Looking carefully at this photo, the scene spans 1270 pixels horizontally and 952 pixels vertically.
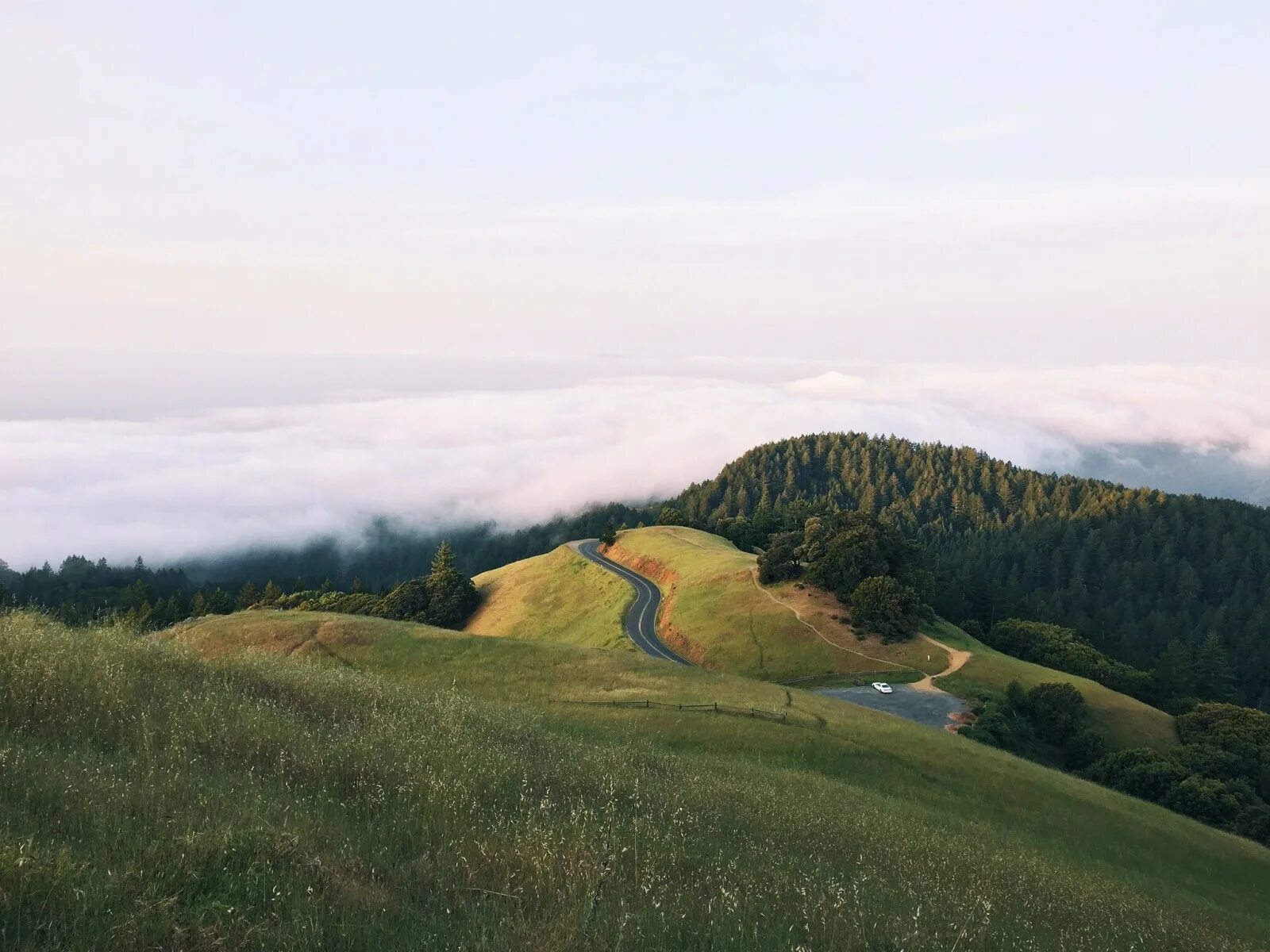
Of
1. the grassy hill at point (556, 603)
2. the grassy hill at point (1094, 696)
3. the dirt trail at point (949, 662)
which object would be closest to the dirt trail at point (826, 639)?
the dirt trail at point (949, 662)

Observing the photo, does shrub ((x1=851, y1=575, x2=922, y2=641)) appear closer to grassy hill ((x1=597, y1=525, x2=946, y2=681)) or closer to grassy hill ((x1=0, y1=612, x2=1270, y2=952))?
grassy hill ((x1=597, y1=525, x2=946, y2=681))

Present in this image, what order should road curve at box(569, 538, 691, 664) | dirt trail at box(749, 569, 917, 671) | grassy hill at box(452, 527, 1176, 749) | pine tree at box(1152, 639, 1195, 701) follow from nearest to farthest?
grassy hill at box(452, 527, 1176, 749)
dirt trail at box(749, 569, 917, 671)
road curve at box(569, 538, 691, 664)
pine tree at box(1152, 639, 1195, 701)

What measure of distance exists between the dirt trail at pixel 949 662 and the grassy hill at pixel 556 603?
30261mm

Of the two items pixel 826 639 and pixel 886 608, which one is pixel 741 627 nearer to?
pixel 826 639

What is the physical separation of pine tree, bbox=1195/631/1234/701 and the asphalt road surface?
6229 centimetres

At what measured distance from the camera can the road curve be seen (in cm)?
8244

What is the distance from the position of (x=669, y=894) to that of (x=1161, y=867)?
3021cm

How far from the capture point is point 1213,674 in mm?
106812

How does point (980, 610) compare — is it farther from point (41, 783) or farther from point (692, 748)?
point (41, 783)

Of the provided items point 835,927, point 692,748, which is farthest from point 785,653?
point 835,927

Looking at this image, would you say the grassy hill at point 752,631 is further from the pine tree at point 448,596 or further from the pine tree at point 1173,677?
the pine tree at point 1173,677

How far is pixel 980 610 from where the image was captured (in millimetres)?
120500

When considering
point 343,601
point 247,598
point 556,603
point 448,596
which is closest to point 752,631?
point 556,603

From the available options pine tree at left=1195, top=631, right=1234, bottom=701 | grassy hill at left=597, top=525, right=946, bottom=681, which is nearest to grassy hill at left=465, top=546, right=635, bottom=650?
grassy hill at left=597, top=525, right=946, bottom=681
